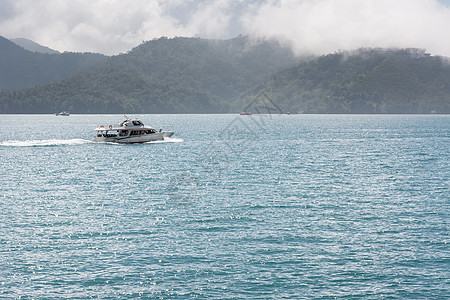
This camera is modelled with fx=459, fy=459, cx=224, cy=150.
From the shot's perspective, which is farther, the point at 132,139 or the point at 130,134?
the point at 130,134

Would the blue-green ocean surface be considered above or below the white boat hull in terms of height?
below

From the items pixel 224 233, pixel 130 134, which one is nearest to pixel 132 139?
pixel 130 134

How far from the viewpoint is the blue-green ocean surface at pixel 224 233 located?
3019cm

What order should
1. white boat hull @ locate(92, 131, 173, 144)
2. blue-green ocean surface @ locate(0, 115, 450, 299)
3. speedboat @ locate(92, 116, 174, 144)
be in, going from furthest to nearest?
white boat hull @ locate(92, 131, 173, 144) → speedboat @ locate(92, 116, 174, 144) → blue-green ocean surface @ locate(0, 115, 450, 299)

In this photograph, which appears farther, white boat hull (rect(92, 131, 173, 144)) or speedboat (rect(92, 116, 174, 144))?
white boat hull (rect(92, 131, 173, 144))

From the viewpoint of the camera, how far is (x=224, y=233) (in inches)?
1661

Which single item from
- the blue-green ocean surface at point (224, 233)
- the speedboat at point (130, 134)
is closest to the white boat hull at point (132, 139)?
the speedboat at point (130, 134)

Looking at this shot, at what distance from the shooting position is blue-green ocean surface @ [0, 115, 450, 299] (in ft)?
99.0

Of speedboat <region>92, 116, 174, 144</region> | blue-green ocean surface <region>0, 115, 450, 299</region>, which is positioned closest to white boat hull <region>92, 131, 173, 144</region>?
speedboat <region>92, 116, 174, 144</region>

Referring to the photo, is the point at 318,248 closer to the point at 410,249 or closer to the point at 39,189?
the point at 410,249

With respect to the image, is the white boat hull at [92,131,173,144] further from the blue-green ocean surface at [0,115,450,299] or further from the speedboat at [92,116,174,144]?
the blue-green ocean surface at [0,115,450,299]

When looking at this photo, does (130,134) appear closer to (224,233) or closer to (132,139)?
(132,139)

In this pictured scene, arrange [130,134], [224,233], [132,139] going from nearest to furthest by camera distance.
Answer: [224,233] < [132,139] < [130,134]

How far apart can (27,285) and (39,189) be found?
3844cm
